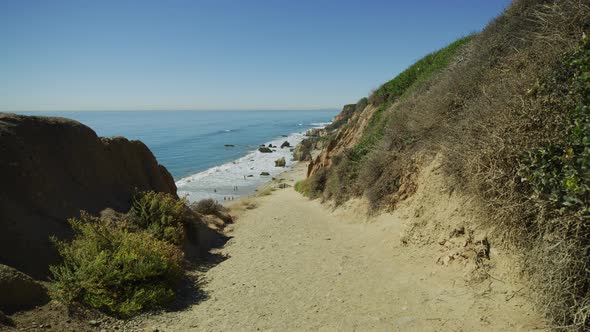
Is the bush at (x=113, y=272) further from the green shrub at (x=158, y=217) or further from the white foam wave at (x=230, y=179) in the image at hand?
the white foam wave at (x=230, y=179)

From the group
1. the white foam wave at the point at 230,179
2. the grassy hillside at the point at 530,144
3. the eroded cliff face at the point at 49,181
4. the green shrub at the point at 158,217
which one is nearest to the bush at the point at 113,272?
the eroded cliff face at the point at 49,181

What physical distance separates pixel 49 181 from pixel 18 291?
11.8ft

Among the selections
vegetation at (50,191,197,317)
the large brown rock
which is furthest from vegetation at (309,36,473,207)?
the large brown rock

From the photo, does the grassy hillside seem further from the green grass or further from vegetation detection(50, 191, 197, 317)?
the green grass

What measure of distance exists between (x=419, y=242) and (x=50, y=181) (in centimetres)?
920

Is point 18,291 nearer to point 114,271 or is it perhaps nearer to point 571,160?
point 114,271

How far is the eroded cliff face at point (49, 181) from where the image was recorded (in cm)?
707

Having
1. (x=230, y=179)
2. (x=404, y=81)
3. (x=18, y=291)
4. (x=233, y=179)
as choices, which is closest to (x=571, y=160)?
(x=18, y=291)

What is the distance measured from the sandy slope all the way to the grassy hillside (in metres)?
0.85

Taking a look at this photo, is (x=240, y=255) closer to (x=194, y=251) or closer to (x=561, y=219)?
(x=194, y=251)

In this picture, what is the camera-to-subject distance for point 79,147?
10.3m

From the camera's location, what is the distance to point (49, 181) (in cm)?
873

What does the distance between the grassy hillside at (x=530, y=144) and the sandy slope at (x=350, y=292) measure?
852mm

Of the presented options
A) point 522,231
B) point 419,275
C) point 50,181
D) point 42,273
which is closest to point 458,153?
point 522,231
